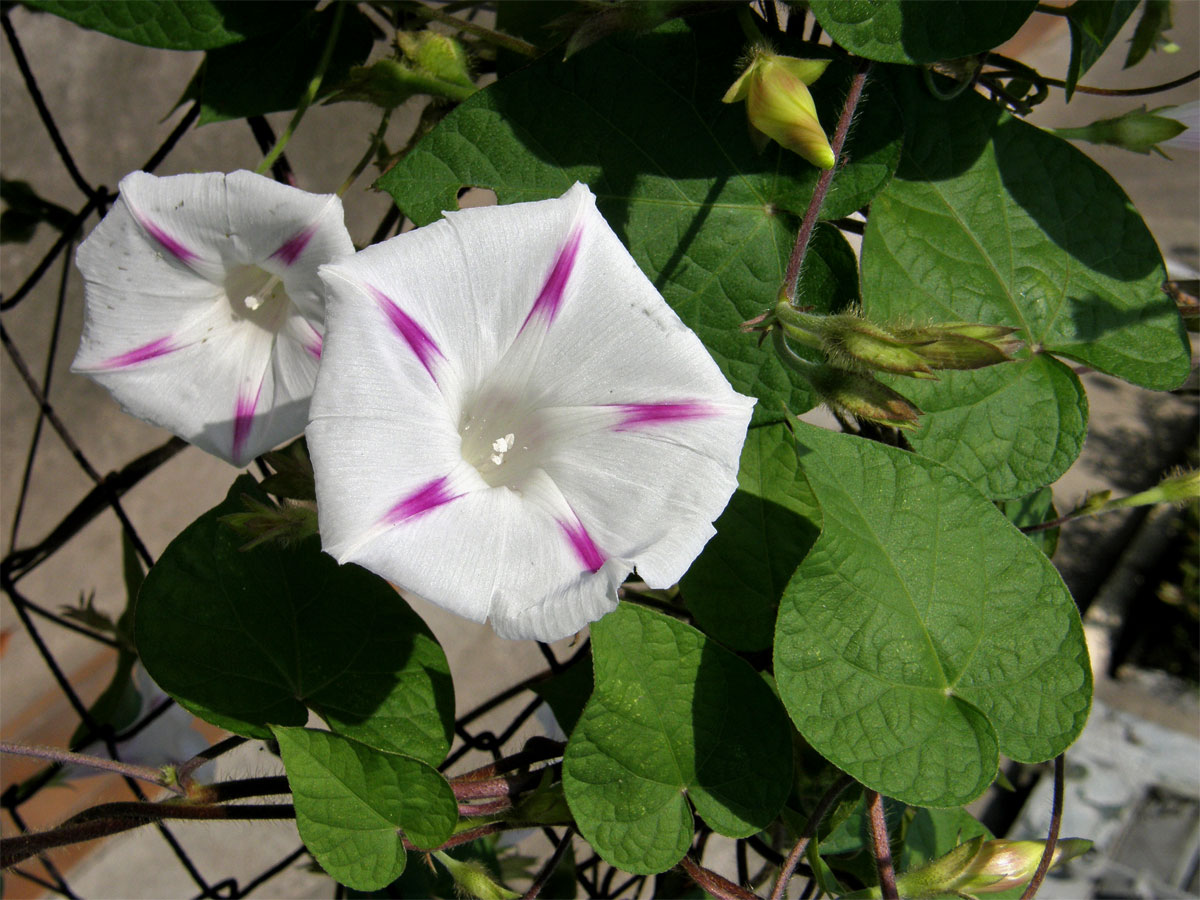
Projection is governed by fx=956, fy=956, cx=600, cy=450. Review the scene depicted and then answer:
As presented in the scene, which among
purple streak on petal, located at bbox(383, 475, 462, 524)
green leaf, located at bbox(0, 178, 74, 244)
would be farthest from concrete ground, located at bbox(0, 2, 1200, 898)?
purple streak on petal, located at bbox(383, 475, 462, 524)

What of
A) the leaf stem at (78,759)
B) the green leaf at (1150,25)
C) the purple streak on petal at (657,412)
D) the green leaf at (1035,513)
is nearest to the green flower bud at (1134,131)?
the green leaf at (1150,25)

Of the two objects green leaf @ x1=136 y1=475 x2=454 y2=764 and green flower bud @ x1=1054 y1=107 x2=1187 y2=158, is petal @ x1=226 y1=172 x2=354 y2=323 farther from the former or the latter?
green flower bud @ x1=1054 y1=107 x2=1187 y2=158

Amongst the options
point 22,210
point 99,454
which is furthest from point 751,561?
point 99,454

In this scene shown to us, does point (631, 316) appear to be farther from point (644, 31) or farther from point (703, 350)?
point (644, 31)

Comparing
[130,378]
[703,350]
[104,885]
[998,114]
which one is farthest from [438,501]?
[104,885]

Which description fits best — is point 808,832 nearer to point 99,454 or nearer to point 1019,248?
point 1019,248

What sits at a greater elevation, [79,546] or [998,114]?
[998,114]

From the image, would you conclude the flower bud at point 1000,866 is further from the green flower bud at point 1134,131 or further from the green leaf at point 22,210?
the green leaf at point 22,210
